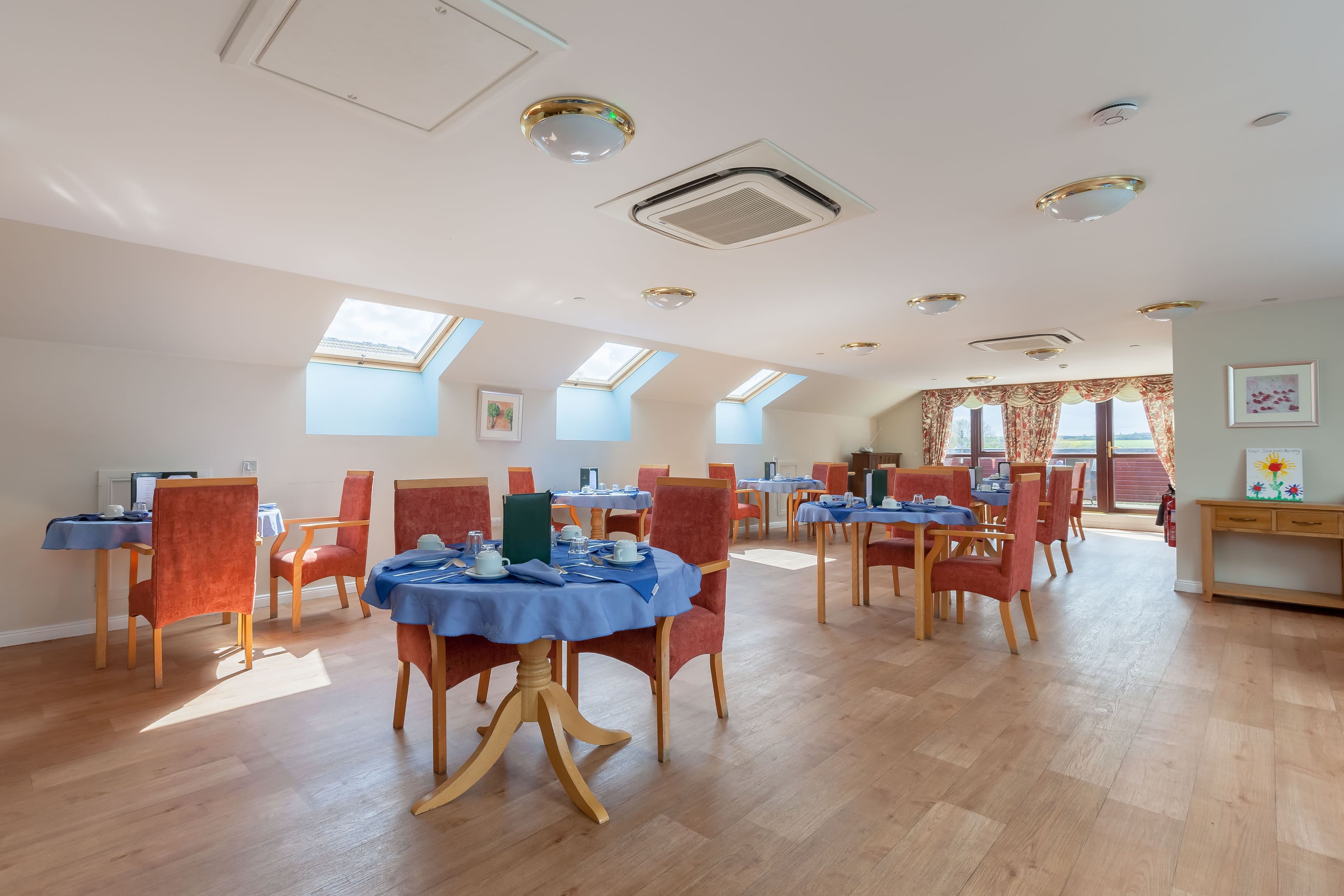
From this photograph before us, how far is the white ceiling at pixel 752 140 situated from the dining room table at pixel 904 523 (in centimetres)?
161

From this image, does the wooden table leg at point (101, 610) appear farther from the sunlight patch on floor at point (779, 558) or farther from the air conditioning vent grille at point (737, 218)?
the sunlight patch on floor at point (779, 558)

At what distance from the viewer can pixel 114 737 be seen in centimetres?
276

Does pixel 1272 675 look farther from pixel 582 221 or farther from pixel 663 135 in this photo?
pixel 582 221

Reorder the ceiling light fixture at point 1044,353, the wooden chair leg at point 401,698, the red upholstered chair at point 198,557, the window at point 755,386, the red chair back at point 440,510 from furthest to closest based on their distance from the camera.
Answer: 1. the window at point 755,386
2. the ceiling light fixture at point 1044,353
3. the red upholstered chair at point 198,557
4. the red chair back at point 440,510
5. the wooden chair leg at point 401,698

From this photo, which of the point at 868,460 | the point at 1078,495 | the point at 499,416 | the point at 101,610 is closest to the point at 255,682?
the point at 101,610

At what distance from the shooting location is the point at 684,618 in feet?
8.89

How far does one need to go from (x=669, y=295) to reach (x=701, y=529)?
2.28m

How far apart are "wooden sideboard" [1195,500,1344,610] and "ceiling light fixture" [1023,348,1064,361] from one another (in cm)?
223

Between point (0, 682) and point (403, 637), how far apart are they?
2566 millimetres

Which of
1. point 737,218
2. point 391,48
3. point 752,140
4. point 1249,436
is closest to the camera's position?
point 391,48

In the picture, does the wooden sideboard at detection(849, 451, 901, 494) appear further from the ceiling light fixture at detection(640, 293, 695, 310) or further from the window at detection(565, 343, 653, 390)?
the ceiling light fixture at detection(640, 293, 695, 310)

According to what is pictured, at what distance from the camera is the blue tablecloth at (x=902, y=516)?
14.0 ft

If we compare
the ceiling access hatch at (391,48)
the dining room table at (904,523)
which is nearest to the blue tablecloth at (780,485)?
the dining room table at (904,523)

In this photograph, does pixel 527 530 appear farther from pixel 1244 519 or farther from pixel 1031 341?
pixel 1031 341
